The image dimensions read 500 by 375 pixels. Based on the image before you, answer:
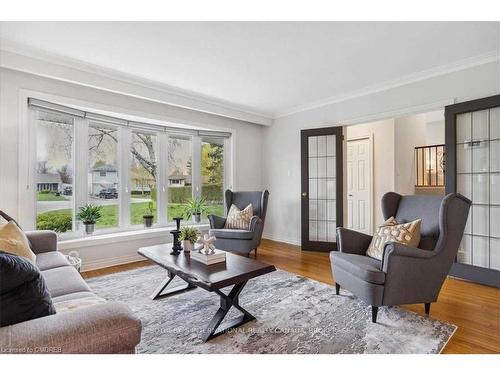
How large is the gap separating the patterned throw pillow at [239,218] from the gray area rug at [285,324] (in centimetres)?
129

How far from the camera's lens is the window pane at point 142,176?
429 cm

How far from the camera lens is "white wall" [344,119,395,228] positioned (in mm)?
5074

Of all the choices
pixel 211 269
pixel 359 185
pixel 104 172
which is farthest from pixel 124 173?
pixel 359 185

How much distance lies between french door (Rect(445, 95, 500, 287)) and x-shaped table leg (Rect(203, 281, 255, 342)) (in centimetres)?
262

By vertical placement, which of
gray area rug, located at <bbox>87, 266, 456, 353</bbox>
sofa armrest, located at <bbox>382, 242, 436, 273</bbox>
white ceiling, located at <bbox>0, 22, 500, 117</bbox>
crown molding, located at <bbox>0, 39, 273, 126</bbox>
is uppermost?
white ceiling, located at <bbox>0, 22, 500, 117</bbox>

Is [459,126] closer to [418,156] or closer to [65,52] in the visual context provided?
[418,156]

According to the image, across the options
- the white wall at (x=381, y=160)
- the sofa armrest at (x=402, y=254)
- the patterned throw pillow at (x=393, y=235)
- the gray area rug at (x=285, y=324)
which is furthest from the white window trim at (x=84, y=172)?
the sofa armrest at (x=402, y=254)

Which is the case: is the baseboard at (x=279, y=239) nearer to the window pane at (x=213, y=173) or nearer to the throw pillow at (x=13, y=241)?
the window pane at (x=213, y=173)

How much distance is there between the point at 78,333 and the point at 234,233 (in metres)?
2.85

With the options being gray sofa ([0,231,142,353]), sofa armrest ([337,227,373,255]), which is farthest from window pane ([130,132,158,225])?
gray sofa ([0,231,142,353])

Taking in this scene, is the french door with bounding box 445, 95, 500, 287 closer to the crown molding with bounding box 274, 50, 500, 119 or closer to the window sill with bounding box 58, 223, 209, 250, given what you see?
the crown molding with bounding box 274, 50, 500, 119

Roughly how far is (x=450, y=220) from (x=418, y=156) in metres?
4.27

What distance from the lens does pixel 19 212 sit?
2.93 metres

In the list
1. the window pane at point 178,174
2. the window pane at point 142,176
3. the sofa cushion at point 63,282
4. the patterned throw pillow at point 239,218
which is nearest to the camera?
the sofa cushion at point 63,282
